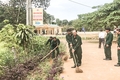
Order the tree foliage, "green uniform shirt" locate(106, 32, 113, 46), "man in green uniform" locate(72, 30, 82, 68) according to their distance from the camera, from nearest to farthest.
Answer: "man in green uniform" locate(72, 30, 82, 68) < "green uniform shirt" locate(106, 32, 113, 46) < the tree foliage

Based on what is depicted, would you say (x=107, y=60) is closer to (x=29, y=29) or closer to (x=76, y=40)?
(x=76, y=40)

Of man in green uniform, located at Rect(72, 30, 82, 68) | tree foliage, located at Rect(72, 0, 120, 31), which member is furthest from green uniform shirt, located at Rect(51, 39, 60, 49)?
tree foliage, located at Rect(72, 0, 120, 31)

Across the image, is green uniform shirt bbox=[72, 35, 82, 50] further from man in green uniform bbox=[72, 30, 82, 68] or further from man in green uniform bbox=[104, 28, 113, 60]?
man in green uniform bbox=[104, 28, 113, 60]

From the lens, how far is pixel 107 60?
12.8m

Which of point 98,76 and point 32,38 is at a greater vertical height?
point 32,38

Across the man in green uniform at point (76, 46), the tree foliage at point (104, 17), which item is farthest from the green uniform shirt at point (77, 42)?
the tree foliage at point (104, 17)

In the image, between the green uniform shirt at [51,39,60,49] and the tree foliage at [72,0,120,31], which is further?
the tree foliage at [72,0,120,31]

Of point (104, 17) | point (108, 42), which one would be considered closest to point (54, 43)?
point (108, 42)

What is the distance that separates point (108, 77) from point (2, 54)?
5.80m

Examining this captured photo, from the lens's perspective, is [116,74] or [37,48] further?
[37,48]

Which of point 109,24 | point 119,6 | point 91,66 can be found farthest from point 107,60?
point 119,6

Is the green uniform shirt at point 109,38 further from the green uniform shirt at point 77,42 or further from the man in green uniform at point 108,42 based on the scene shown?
the green uniform shirt at point 77,42

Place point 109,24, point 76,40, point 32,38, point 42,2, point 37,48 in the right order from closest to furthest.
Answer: point 76,40
point 32,38
point 37,48
point 109,24
point 42,2

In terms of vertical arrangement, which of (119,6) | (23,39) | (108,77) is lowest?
(108,77)
